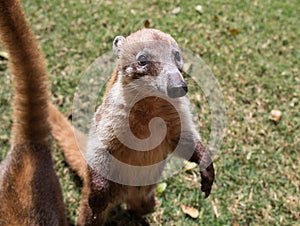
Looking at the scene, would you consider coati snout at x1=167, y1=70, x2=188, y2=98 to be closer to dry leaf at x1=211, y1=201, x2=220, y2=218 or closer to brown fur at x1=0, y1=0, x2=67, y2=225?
brown fur at x1=0, y1=0, x2=67, y2=225

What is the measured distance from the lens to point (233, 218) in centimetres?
414

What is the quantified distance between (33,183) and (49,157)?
29 centimetres

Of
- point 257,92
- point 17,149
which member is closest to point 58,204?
point 17,149

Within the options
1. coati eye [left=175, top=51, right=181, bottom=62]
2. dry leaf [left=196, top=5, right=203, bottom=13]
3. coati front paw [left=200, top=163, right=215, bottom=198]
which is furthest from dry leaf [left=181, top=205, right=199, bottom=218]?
dry leaf [left=196, top=5, right=203, bottom=13]

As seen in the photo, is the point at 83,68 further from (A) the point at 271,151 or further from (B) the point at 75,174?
(A) the point at 271,151

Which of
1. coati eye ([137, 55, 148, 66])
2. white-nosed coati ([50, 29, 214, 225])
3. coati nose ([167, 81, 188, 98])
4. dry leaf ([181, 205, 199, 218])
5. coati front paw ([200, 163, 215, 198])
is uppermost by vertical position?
coati eye ([137, 55, 148, 66])

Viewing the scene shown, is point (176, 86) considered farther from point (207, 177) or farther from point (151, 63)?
point (207, 177)

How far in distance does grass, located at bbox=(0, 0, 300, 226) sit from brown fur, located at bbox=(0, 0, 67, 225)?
675 mm

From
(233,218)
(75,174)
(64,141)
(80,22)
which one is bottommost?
(233,218)

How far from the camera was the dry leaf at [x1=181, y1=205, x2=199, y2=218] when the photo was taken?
4.14 meters

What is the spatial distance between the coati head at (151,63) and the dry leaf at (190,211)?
5.03 feet

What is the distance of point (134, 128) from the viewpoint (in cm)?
326

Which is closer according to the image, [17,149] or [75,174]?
[17,149]

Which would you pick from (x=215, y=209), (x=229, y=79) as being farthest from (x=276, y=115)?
(x=215, y=209)
